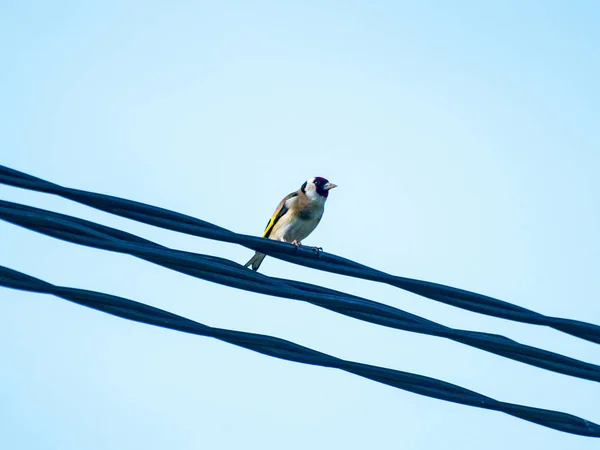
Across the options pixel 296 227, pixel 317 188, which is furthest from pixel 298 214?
pixel 317 188

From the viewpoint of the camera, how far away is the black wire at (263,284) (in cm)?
477

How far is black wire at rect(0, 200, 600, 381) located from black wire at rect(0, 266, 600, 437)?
229mm

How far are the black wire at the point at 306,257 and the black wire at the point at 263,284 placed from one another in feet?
0.38

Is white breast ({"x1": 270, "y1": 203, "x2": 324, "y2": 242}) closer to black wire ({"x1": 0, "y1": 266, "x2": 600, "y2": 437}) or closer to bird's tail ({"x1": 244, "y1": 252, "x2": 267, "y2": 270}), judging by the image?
bird's tail ({"x1": 244, "y1": 252, "x2": 267, "y2": 270})

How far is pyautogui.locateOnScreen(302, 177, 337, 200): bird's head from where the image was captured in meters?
11.2

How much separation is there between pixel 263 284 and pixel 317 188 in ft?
21.1

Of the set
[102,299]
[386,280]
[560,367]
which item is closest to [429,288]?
[386,280]

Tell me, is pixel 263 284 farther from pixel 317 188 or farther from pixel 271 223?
pixel 317 188

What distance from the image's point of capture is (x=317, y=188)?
1140cm

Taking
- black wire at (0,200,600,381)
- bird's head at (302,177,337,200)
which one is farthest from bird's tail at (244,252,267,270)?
black wire at (0,200,600,381)

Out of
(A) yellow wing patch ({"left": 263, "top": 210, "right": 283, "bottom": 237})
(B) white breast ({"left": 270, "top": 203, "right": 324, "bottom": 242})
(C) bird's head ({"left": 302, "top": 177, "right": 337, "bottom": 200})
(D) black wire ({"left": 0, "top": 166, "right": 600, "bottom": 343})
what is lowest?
(D) black wire ({"left": 0, "top": 166, "right": 600, "bottom": 343})

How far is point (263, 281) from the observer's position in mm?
5004

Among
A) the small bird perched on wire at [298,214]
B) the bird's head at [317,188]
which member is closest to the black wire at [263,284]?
the small bird perched on wire at [298,214]

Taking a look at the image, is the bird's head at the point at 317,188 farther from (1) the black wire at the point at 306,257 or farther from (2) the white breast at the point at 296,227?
(1) the black wire at the point at 306,257
